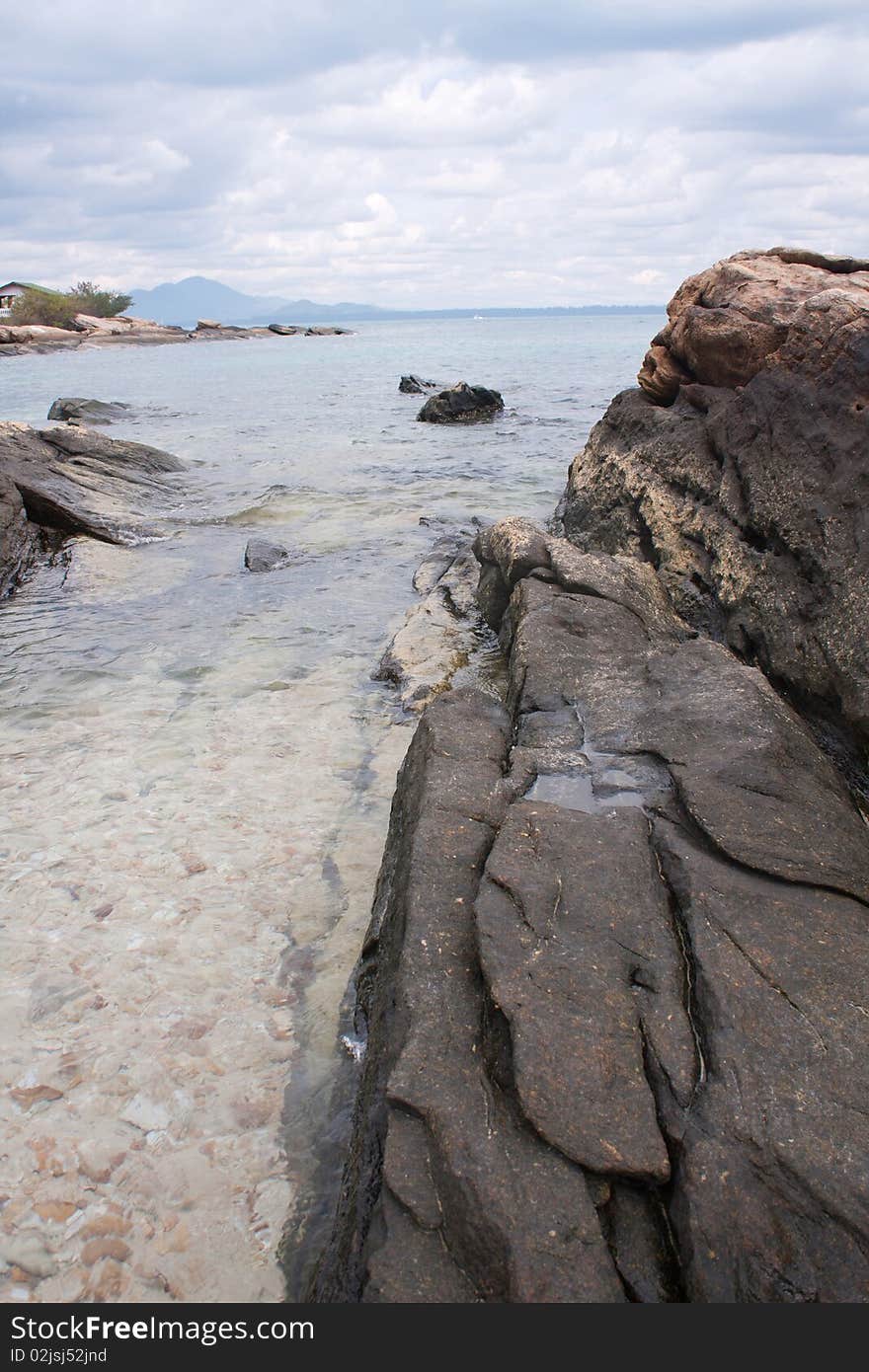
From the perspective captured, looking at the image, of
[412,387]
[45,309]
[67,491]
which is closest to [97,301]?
[45,309]

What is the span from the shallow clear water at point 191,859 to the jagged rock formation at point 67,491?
1.90ft

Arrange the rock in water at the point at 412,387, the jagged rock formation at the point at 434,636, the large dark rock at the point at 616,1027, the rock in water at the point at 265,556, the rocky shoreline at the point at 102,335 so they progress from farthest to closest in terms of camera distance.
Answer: the rocky shoreline at the point at 102,335, the rock in water at the point at 412,387, the rock in water at the point at 265,556, the jagged rock formation at the point at 434,636, the large dark rock at the point at 616,1027

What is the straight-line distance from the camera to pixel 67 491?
1284cm

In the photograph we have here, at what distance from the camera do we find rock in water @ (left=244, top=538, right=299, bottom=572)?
37.4 feet

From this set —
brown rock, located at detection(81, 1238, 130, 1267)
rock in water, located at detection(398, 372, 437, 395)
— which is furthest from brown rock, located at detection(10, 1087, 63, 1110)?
rock in water, located at detection(398, 372, 437, 395)

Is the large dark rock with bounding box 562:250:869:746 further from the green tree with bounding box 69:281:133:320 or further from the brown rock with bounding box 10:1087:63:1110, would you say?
the green tree with bounding box 69:281:133:320

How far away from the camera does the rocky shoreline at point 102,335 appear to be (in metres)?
63.4

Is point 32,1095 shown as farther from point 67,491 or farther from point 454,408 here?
point 454,408

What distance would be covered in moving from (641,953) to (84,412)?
26.6 meters

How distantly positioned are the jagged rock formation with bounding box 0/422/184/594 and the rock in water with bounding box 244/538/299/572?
6.99 feet

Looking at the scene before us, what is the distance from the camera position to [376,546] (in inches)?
495

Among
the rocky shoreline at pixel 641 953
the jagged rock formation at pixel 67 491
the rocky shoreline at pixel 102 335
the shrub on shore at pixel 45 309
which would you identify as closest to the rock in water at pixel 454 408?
the jagged rock formation at pixel 67 491

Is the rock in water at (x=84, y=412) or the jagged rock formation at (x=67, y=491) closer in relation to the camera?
the jagged rock formation at (x=67, y=491)

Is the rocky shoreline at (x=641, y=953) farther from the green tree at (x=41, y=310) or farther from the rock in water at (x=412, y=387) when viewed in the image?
the green tree at (x=41, y=310)
